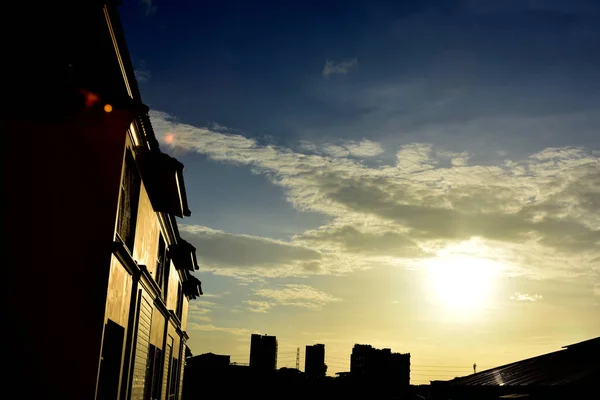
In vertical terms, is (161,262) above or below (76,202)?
above

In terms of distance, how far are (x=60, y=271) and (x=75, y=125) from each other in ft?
7.95

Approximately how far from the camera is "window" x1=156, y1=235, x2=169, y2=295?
1606 cm

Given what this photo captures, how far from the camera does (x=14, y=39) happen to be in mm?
9016

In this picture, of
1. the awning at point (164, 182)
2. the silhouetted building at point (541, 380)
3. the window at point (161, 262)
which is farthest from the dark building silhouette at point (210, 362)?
the awning at point (164, 182)

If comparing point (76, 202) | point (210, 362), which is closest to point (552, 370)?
point (76, 202)

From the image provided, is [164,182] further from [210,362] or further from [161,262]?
[210,362]

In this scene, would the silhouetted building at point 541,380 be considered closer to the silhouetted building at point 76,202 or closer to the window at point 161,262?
the window at point 161,262

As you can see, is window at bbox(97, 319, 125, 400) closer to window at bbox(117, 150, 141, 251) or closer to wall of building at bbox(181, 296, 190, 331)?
window at bbox(117, 150, 141, 251)

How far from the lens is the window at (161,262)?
52.7ft

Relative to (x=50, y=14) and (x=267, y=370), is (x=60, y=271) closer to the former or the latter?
(x=50, y=14)

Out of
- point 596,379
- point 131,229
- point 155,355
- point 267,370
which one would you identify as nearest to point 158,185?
point 131,229

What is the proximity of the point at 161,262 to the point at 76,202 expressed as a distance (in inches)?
319

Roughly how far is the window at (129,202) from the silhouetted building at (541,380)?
11287 millimetres

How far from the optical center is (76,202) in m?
8.95
